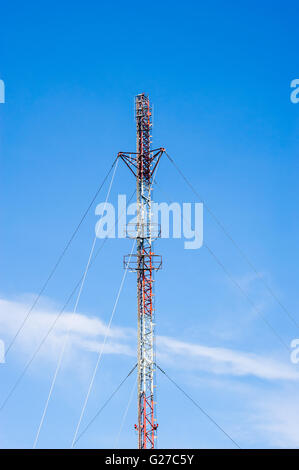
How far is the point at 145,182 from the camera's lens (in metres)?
56.8

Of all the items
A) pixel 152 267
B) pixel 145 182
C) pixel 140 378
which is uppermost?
pixel 145 182
